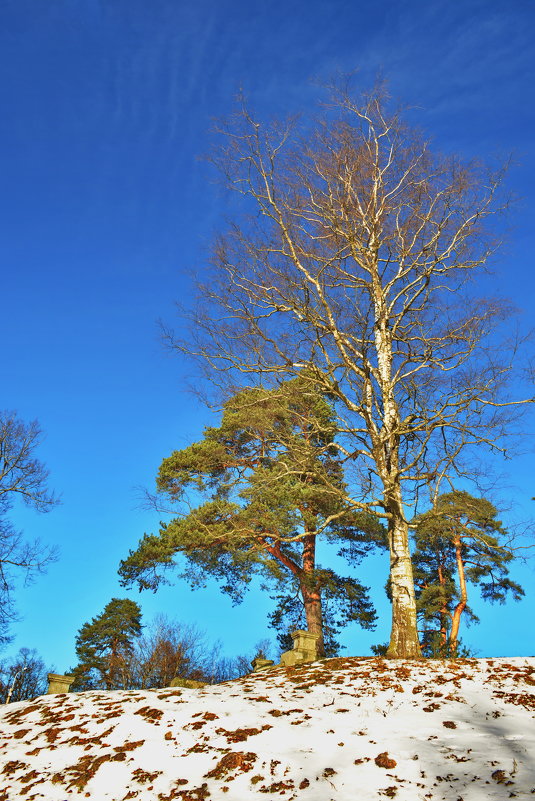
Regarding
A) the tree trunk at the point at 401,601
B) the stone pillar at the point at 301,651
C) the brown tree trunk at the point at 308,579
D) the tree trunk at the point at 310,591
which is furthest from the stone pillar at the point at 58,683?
the tree trunk at the point at 310,591

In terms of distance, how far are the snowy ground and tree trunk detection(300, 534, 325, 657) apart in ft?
30.8

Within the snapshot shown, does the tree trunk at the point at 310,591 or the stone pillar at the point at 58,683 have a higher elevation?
the tree trunk at the point at 310,591

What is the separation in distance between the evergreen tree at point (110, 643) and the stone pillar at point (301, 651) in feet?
67.2

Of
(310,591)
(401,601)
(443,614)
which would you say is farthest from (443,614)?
(401,601)

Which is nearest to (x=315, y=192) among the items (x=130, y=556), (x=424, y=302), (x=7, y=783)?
(x=424, y=302)

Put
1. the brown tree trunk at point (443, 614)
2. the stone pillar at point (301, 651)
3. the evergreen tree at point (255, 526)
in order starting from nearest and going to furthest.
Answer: the stone pillar at point (301, 651) → the evergreen tree at point (255, 526) → the brown tree trunk at point (443, 614)

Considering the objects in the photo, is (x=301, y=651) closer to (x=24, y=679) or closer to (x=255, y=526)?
(x=255, y=526)

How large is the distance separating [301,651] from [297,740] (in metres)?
5.45

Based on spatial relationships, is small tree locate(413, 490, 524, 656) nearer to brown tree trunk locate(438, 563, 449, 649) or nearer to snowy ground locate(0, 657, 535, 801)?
brown tree trunk locate(438, 563, 449, 649)

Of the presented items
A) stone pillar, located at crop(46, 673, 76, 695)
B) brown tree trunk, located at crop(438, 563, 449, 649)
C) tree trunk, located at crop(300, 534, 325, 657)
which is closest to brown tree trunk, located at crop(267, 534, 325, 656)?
tree trunk, located at crop(300, 534, 325, 657)

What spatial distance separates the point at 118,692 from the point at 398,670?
4.36 metres

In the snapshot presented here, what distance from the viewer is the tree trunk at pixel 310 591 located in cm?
1727

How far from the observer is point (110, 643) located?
29688 millimetres

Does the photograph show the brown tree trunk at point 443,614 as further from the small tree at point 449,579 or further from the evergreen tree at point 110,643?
the evergreen tree at point 110,643
